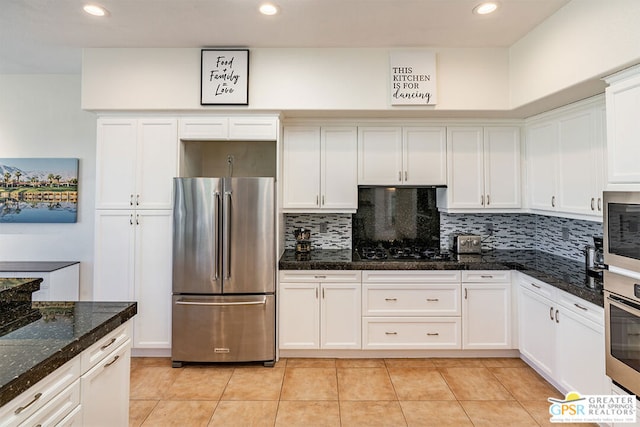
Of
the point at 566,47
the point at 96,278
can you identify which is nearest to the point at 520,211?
the point at 566,47

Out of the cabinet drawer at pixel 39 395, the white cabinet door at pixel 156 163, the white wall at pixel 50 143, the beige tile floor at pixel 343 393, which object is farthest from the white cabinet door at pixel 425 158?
the white wall at pixel 50 143

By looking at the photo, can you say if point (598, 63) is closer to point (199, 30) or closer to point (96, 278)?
point (199, 30)

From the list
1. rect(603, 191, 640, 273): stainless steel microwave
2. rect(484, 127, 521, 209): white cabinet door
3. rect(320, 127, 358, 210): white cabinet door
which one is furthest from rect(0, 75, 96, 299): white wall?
rect(603, 191, 640, 273): stainless steel microwave

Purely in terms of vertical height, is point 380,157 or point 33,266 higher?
point 380,157

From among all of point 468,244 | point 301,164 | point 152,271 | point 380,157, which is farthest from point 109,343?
point 468,244

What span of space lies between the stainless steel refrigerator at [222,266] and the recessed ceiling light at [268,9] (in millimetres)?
1291

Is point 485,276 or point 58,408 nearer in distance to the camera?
point 58,408

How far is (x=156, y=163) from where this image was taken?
3199mm

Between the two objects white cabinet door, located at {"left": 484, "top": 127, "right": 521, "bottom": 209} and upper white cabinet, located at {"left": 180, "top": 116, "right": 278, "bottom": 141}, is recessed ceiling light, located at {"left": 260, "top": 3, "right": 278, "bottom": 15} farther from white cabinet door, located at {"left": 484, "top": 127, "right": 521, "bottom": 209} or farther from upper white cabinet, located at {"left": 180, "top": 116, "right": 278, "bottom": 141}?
white cabinet door, located at {"left": 484, "top": 127, "right": 521, "bottom": 209}

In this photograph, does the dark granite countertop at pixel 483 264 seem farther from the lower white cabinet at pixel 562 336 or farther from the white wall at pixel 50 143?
the white wall at pixel 50 143

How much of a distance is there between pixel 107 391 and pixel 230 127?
2.28m

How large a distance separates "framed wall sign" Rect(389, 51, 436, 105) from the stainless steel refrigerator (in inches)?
55.7

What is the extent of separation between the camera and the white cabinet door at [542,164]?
10.1 feet

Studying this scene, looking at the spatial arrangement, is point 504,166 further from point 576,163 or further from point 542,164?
point 576,163
